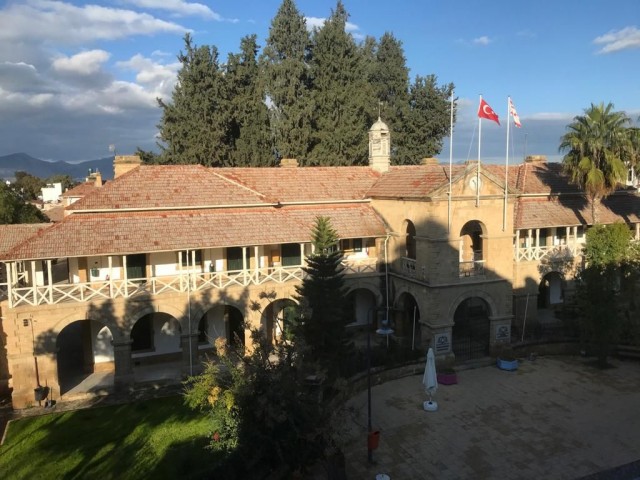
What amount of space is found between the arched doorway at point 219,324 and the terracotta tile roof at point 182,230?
450cm

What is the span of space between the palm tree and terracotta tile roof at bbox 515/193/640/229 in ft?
8.87

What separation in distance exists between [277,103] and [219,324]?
23713 millimetres

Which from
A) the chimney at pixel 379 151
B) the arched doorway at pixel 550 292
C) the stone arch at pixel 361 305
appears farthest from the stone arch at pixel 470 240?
the arched doorway at pixel 550 292

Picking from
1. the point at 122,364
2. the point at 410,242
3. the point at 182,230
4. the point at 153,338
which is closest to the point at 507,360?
the point at 410,242

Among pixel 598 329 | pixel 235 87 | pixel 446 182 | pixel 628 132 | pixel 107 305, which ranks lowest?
pixel 598 329

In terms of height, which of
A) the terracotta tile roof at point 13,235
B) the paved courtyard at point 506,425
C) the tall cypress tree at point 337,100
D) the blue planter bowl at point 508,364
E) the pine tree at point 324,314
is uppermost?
the tall cypress tree at point 337,100

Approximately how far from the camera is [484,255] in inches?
1005

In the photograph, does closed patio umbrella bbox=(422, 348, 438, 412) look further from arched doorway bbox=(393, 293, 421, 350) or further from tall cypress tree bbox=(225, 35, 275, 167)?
tall cypress tree bbox=(225, 35, 275, 167)

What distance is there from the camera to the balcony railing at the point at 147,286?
71.4 ft

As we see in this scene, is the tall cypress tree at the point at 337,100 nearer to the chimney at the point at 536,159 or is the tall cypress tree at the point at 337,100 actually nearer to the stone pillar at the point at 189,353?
the chimney at the point at 536,159

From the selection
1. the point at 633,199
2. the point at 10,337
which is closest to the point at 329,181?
the point at 10,337

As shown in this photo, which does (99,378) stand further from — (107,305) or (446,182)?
(446,182)

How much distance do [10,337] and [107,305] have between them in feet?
12.8

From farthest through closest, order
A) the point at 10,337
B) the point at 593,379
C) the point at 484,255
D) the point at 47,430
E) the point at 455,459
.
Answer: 1. the point at 484,255
2. the point at 593,379
3. the point at 10,337
4. the point at 47,430
5. the point at 455,459
